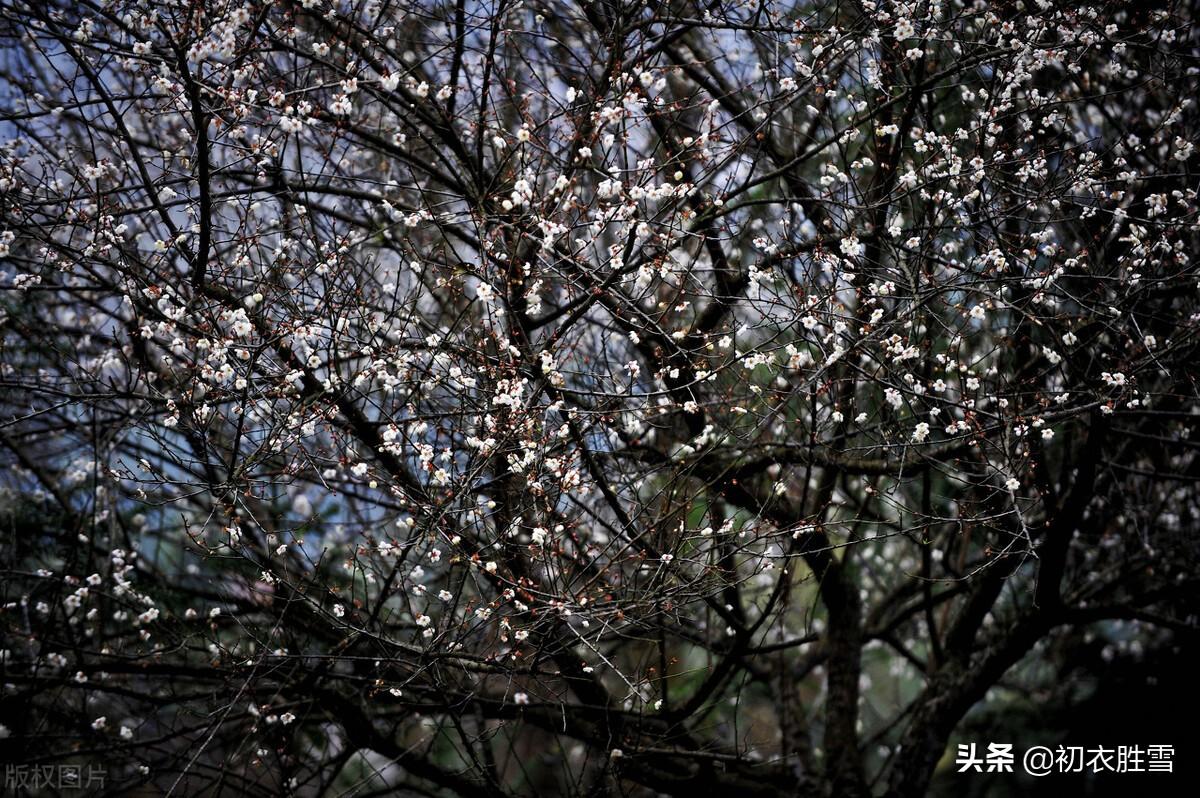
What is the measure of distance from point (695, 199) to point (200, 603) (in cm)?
475

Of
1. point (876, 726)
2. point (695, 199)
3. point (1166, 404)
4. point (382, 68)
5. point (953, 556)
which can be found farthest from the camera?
point (876, 726)

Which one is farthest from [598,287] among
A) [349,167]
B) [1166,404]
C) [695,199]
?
[1166,404]

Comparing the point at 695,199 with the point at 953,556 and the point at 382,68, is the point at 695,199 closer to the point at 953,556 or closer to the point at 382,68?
the point at 382,68

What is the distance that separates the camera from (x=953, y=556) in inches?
296

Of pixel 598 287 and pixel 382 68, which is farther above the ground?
pixel 382 68

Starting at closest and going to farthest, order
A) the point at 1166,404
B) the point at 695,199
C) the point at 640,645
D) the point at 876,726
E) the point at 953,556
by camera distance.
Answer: the point at 695,199, the point at 1166,404, the point at 953,556, the point at 640,645, the point at 876,726

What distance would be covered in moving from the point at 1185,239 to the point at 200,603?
7.27 metres

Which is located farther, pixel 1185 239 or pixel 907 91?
pixel 1185 239

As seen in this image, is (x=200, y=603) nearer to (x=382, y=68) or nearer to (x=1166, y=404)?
(x=382, y=68)

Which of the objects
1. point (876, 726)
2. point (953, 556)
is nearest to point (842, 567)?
point (953, 556)

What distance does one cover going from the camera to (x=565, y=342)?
5.43 m

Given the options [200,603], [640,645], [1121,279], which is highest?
[1121,279]

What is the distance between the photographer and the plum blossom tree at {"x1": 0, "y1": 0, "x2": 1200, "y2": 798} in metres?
4.50

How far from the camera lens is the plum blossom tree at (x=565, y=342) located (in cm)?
450
